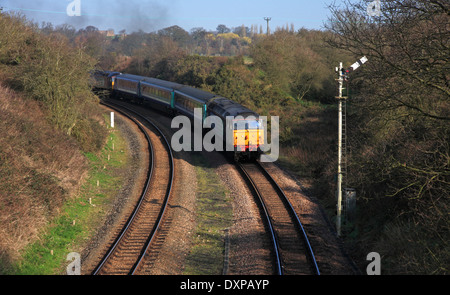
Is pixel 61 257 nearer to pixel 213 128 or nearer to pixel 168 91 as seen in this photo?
pixel 213 128

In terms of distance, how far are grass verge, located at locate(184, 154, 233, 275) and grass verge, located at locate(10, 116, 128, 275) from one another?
3819 millimetres

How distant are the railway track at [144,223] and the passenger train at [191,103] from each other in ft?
12.8

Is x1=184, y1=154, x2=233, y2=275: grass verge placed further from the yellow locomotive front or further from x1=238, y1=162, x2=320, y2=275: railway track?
the yellow locomotive front

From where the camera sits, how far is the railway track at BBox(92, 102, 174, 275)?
12094 millimetres

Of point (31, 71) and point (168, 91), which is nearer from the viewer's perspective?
point (31, 71)

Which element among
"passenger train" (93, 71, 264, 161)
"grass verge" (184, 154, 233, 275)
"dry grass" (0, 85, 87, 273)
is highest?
"passenger train" (93, 71, 264, 161)

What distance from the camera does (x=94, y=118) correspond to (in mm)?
27766

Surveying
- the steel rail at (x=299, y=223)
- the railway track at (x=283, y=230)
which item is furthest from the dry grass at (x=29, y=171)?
the steel rail at (x=299, y=223)

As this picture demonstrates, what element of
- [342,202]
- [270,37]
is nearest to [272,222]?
[342,202]

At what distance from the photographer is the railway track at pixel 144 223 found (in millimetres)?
12094

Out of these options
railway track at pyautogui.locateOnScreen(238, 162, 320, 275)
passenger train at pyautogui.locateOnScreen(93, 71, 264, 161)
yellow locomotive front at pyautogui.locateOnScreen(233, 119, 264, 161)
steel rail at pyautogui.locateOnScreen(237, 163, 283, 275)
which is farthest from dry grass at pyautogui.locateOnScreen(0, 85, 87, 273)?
passenger train at pyautogui.locateOnScreen(93, 71, 264, 161)

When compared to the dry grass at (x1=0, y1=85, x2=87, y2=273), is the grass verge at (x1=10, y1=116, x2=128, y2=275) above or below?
below

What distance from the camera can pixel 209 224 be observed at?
15461 mm

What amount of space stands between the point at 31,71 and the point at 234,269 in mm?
16423
